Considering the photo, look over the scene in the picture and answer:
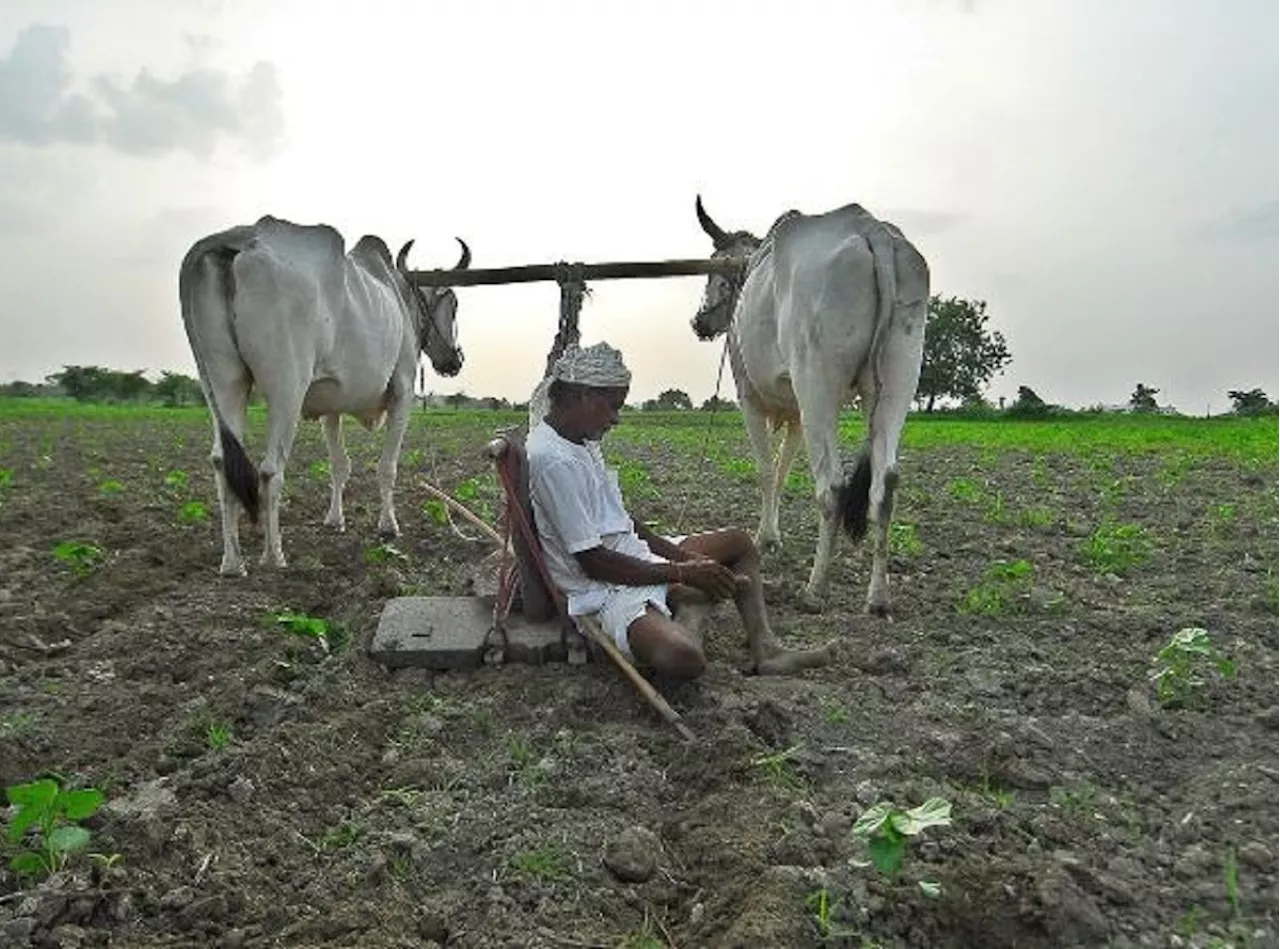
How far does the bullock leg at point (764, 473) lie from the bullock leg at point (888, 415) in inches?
77.6

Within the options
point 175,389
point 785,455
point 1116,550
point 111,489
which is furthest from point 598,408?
point 175,389

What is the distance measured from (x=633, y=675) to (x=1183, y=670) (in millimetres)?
2230

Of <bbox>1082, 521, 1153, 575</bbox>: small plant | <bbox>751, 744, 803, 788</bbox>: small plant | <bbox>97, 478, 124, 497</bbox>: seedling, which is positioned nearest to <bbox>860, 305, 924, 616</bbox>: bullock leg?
<bbox>1082, 521, 1153, 575</bbox>: small plant

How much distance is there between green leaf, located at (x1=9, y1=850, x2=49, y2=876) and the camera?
3451 mm

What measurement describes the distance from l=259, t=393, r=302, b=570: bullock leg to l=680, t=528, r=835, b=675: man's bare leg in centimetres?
338

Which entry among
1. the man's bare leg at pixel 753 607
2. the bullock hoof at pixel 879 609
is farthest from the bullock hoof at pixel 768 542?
the man's bare leg at pixel 753 607

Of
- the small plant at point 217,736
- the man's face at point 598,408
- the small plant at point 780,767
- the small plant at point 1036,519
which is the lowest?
the small plant at point 217,736

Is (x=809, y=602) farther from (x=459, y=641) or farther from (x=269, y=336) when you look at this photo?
(x=269, y=336)

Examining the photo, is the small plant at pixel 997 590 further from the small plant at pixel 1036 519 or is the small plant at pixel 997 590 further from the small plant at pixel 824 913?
the small plant at pixel 824 913

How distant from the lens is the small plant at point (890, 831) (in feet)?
10.1

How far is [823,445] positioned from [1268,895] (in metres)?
4.18

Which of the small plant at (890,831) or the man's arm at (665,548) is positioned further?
the man's arm at (665,548)

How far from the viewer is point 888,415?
698cm

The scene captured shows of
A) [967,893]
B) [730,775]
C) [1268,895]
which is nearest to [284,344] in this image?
[730,775]
